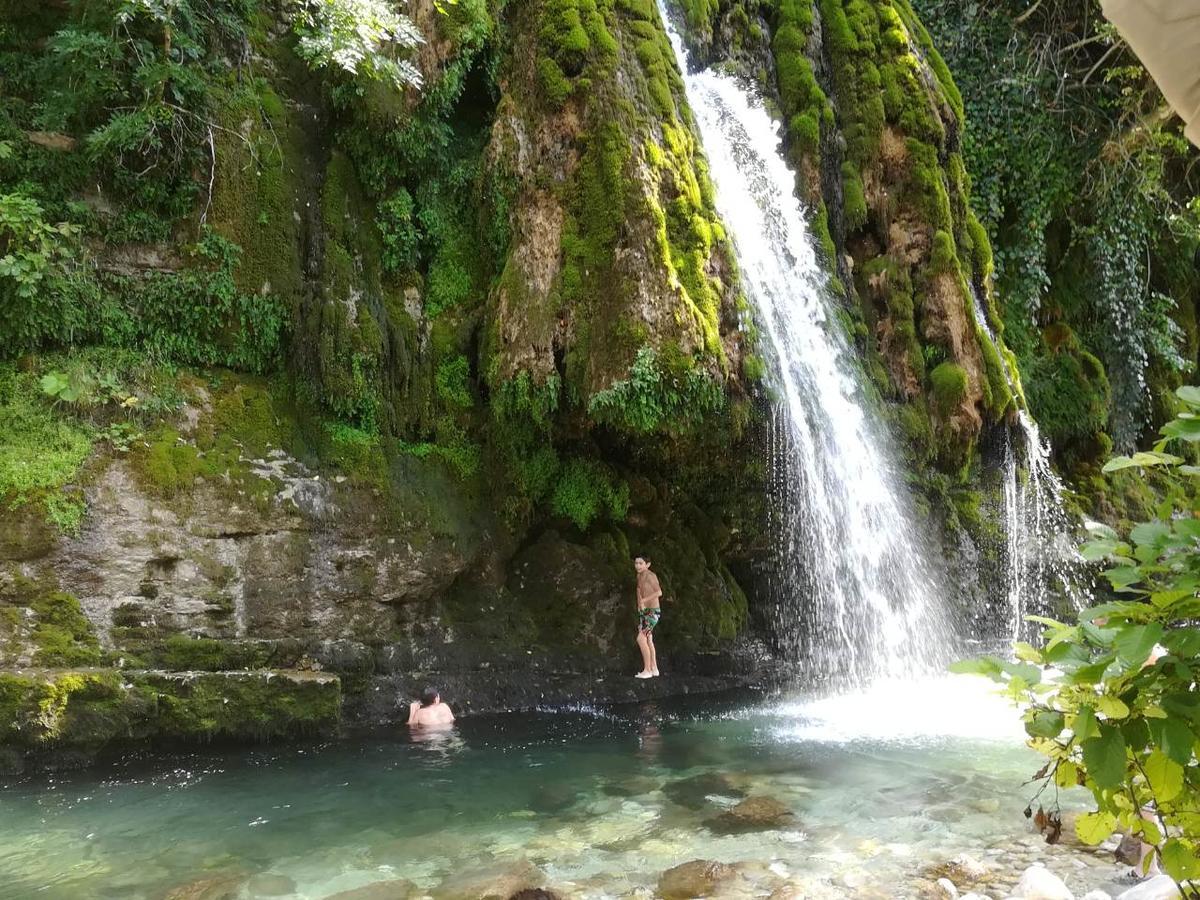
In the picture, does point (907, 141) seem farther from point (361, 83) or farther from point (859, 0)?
point (361, 83)

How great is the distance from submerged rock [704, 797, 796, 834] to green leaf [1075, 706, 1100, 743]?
4010 millimetres

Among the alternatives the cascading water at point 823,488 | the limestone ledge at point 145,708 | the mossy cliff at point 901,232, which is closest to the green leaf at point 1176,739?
the limestone ledge at point 145,708

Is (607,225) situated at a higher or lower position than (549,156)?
lower

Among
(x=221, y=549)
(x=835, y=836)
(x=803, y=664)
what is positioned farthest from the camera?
(x=803, y=664)

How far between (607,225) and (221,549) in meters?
4.83

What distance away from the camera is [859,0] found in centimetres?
1295

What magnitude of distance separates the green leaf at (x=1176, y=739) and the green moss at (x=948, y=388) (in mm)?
10414

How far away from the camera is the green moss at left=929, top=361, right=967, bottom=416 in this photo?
1127cm

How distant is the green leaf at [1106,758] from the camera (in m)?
1.54

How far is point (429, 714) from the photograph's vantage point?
8.02 meters

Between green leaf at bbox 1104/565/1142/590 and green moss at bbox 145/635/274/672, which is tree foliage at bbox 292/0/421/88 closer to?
green moss at bbox 145/635/274/672

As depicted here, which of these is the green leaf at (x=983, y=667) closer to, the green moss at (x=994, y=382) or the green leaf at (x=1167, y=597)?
the green leaf at (x=1167, y=597)

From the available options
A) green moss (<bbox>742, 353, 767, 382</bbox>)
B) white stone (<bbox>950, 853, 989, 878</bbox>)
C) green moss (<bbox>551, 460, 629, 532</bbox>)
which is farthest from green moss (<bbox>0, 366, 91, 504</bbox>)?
white stone (<bbox>950, 853, 989, 878</bbox>)

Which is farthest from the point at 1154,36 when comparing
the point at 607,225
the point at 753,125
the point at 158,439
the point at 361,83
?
the point at 753,125
